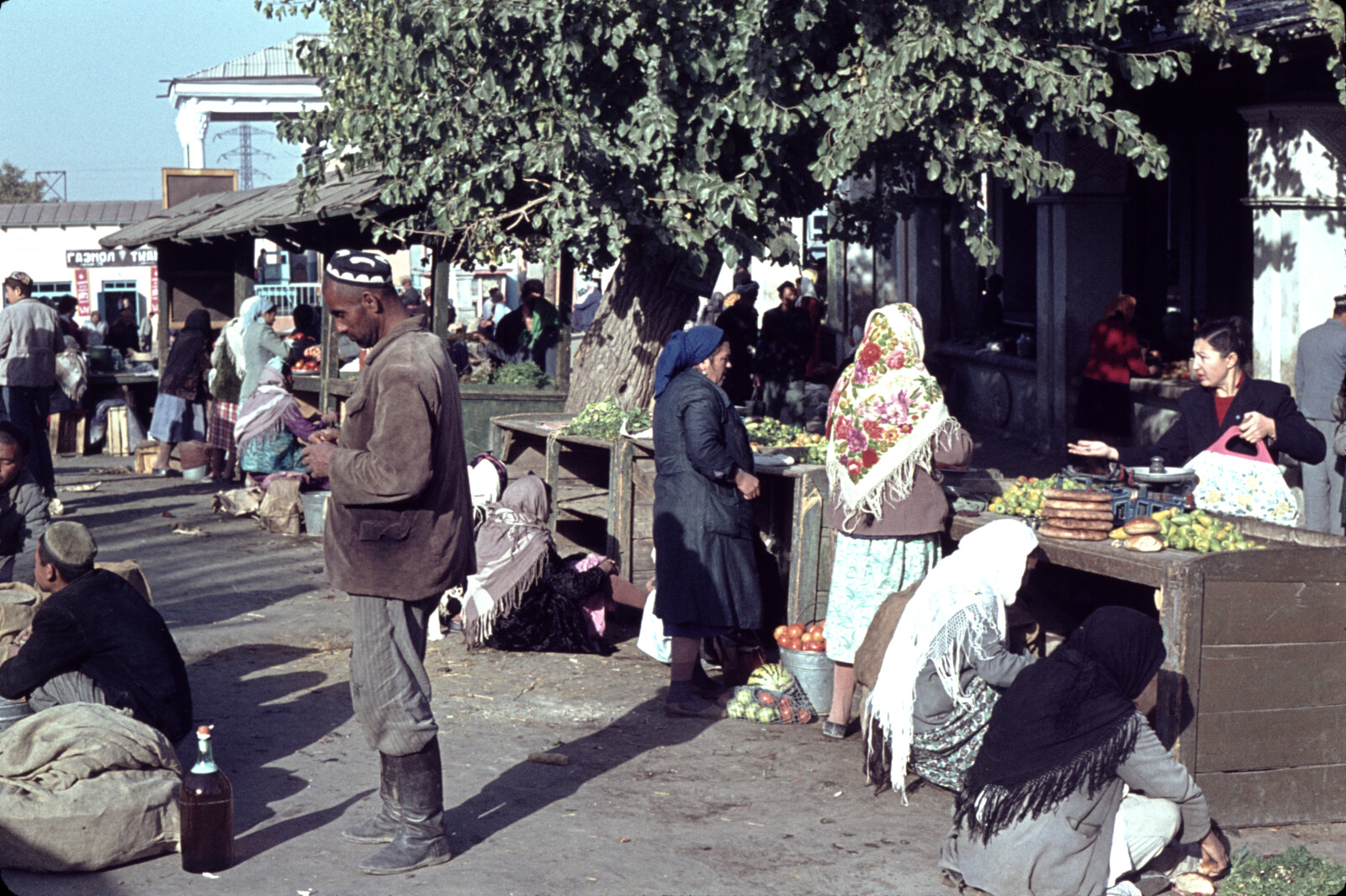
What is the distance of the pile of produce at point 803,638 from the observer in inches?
260

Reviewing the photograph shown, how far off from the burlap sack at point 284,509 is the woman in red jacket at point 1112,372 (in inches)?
266

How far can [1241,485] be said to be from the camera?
5840 millimetres

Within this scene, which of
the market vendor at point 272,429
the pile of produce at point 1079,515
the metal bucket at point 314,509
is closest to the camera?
the pile of produce at point 1079,515

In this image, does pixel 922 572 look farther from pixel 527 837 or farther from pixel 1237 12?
pixel 1237 12

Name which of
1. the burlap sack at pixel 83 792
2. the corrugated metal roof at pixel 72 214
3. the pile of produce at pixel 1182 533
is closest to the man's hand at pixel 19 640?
the burlap sack at pixel 83 792

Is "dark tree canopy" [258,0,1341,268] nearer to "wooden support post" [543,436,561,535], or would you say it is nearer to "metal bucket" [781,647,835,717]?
"wooden support post" [543,436,561,535]

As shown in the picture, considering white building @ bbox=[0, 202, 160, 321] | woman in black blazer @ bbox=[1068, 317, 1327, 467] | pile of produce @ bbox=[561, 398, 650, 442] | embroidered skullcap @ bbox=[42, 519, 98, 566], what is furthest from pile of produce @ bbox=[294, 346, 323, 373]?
white building @ bbox=[0, 202, 160, 321]

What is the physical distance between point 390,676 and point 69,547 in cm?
148

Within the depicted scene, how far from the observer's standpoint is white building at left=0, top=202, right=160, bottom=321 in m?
36.3

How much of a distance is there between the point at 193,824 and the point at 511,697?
8.05ft

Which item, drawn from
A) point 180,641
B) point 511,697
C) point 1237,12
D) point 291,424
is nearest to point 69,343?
point 291,424

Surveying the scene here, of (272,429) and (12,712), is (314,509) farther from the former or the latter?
(12,712)

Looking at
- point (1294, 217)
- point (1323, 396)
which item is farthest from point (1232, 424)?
point (1294, 217)

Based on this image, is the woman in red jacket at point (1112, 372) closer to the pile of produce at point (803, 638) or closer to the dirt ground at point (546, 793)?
the dirt ground at point (546, 793)
